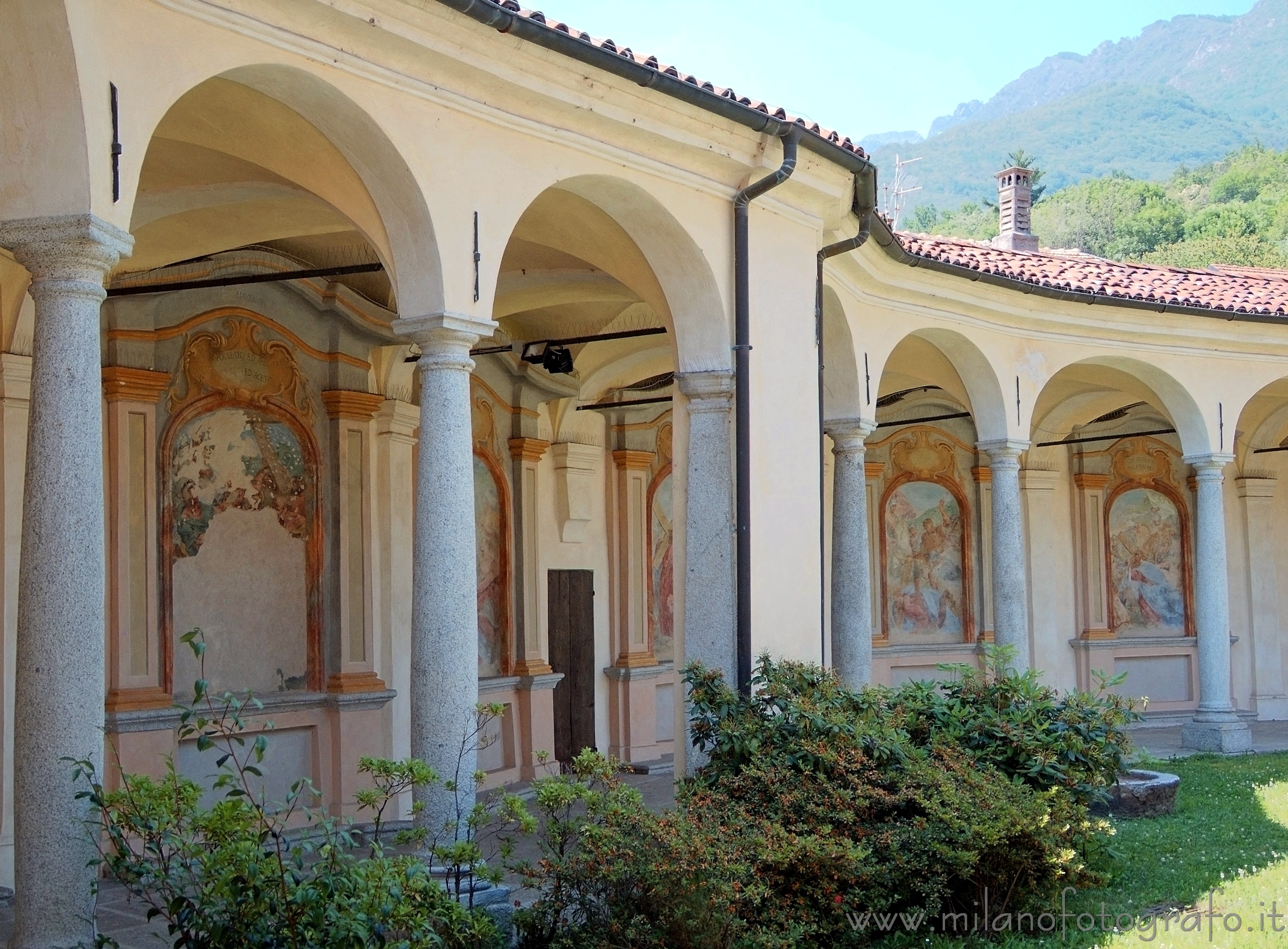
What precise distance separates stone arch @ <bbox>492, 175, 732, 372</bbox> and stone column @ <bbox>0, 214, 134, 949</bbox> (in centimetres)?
391

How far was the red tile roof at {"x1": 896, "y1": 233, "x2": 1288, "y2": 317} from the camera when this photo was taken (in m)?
13.6

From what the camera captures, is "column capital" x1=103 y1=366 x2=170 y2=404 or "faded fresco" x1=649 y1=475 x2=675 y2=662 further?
"faded fresco" x1=649 y1=475 x2=675 y2=662

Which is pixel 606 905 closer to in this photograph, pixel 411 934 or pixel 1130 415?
pixel 411 934


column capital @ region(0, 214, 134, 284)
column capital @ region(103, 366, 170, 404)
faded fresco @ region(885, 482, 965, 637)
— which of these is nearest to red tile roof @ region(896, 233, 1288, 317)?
faded fresco @ region(885, 482, 965, 637)

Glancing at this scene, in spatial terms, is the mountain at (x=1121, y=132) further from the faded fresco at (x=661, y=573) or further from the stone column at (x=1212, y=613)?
the faded fresco at (x=661, y=573)

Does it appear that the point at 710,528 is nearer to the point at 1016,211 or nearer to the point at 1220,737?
the point at 1220,737

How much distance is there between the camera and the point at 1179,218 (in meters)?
66.2

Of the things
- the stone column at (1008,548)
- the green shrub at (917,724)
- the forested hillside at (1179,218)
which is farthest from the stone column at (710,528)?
the forested hillside at (1179,218)

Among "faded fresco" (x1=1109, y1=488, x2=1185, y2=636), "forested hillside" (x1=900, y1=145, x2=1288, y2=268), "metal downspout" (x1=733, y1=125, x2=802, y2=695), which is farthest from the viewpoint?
"forested hillside" (x1=900, y1=145, x2=1288, y2=268)

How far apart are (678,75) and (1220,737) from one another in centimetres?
1129

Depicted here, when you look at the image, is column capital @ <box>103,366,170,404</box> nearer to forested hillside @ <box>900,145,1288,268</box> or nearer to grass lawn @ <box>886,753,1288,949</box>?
grass lawn @ <box>886,753,1288,949</box>

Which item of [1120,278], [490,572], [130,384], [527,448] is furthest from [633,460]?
[130,384]

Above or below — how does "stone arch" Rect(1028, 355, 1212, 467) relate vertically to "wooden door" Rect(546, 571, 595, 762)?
above

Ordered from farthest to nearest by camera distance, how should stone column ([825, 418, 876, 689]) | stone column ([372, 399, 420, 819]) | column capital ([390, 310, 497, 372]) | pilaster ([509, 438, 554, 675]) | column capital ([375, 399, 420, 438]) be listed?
pilaster ([509, 438, 554, 675]), stone column ([825, 418, 876, 689]), column capital ([375, 399, 420, 438]), stone column ([372, 399, 420, 819]), column capital ([390, 310, 497, 372])
